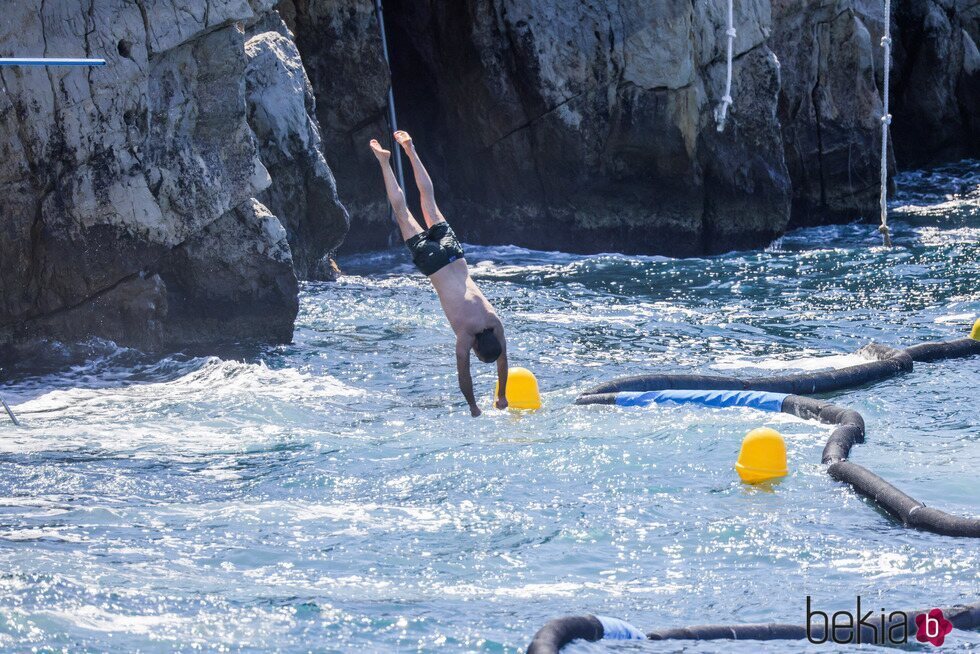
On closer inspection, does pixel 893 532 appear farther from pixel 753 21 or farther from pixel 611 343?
pixel 753 21

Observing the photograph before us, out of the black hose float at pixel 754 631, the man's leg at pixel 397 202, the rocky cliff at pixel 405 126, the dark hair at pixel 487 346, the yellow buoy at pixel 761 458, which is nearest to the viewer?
the black hose float at pixel 754 631

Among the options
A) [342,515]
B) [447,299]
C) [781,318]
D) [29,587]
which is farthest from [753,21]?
[29,587]

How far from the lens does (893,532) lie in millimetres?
7305

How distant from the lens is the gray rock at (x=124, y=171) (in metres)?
11.3

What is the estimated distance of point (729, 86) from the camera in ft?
64.2

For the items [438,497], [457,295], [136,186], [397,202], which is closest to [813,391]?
[457,295]

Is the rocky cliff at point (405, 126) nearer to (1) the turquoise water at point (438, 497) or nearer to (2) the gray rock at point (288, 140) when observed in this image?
(2) the gray rock at point (288, 140)

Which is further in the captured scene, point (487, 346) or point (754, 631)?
point (487, 346)

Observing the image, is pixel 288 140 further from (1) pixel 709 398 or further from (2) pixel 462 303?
(1) pixel 709 398

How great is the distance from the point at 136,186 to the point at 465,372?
13.8 ft

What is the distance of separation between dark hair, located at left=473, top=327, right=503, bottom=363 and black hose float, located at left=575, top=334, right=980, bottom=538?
1.13 meters

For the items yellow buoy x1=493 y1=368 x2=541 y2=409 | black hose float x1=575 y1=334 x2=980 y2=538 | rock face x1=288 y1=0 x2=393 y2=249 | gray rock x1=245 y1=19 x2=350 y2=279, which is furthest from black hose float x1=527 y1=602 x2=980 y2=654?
rock face x1=288 y1=0 x2=393 y2=249

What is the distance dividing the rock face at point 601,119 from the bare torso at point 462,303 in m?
10.4

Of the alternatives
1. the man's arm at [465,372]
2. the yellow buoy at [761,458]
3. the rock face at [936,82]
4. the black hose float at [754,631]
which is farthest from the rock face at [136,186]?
the rock face at [936,82]
